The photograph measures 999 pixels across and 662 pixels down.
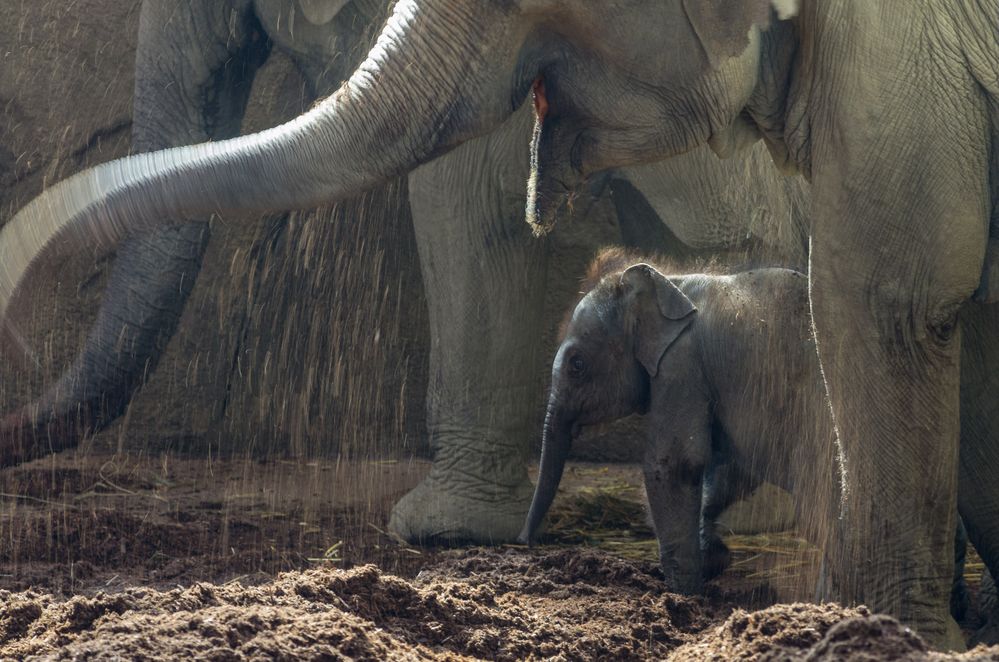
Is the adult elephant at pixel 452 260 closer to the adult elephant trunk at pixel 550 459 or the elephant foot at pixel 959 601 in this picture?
the adult elephant trunk at pixel 550 459

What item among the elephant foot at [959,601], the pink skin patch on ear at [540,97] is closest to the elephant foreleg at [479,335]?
the elephant foot at [959,601]

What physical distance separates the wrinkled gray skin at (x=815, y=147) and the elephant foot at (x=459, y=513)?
192cm

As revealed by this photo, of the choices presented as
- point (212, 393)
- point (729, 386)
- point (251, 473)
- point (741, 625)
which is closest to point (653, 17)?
point (741, 625)

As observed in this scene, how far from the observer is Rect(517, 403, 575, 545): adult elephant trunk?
467 centimetres

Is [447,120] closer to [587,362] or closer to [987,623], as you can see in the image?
[587,362]

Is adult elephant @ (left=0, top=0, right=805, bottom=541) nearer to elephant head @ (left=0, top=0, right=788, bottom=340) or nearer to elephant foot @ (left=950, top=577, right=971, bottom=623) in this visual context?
elephant foot @ (left=950, top=577, right=971, bottom=623)

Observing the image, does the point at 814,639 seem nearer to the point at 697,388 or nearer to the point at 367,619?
the point at 367,619

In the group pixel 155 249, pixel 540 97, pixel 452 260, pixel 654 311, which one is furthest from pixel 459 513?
pixel 540 97

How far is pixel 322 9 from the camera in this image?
517cm

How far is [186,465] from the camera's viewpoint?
6.50m

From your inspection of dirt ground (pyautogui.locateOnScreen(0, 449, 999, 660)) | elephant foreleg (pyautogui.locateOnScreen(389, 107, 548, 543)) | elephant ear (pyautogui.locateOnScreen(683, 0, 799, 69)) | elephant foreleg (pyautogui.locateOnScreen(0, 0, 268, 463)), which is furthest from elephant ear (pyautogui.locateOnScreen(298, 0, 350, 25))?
elephant ear (pyautogui.locateOnScreen(683, 0, 799, 69))

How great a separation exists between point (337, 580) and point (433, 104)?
0.96 meters

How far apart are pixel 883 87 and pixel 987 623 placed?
1526 millimetres

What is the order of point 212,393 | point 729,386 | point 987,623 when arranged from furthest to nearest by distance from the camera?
point 212,393 → point 729,386 → point 987,623
